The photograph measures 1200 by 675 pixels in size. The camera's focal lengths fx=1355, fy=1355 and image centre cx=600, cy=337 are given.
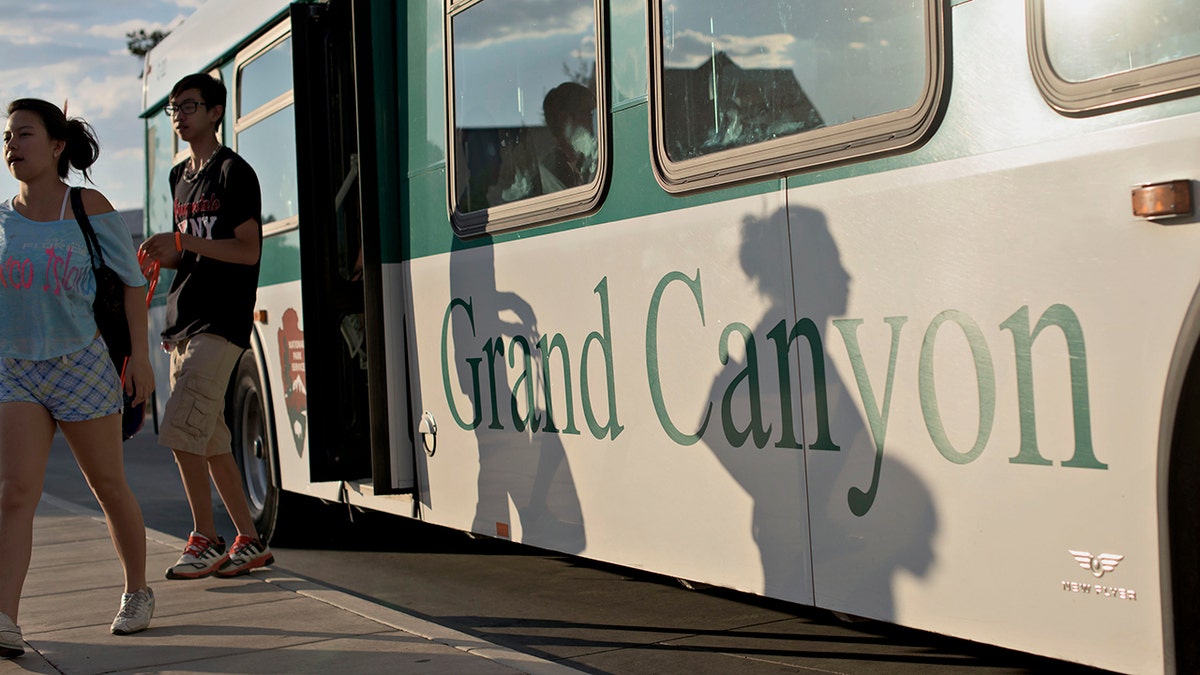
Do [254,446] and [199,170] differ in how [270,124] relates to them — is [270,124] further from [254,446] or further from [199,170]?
[254,446]

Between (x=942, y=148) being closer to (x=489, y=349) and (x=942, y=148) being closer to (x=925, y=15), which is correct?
(x=925, y=15)

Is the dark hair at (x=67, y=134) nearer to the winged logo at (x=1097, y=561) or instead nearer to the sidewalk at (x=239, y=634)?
the sidewalk at (x=239, y=634)

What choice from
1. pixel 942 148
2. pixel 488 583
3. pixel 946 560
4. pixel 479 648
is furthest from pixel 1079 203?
pixel 488 583

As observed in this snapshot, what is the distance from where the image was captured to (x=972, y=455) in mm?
3506

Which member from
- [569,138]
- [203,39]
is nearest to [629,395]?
[569,138]

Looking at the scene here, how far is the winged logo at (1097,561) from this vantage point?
315 centimetres

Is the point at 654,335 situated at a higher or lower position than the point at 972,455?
higher

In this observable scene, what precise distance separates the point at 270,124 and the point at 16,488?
10.8 feet

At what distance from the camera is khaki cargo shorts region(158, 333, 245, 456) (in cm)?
619

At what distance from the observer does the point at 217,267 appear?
625 centimetres

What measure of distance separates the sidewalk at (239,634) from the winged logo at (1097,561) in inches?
70.8

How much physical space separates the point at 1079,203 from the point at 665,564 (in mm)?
2078

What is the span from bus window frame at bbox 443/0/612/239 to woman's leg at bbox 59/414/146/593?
1644mm

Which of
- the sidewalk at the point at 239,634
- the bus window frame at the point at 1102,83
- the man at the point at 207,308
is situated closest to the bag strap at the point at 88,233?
the man at the point at 207,308
